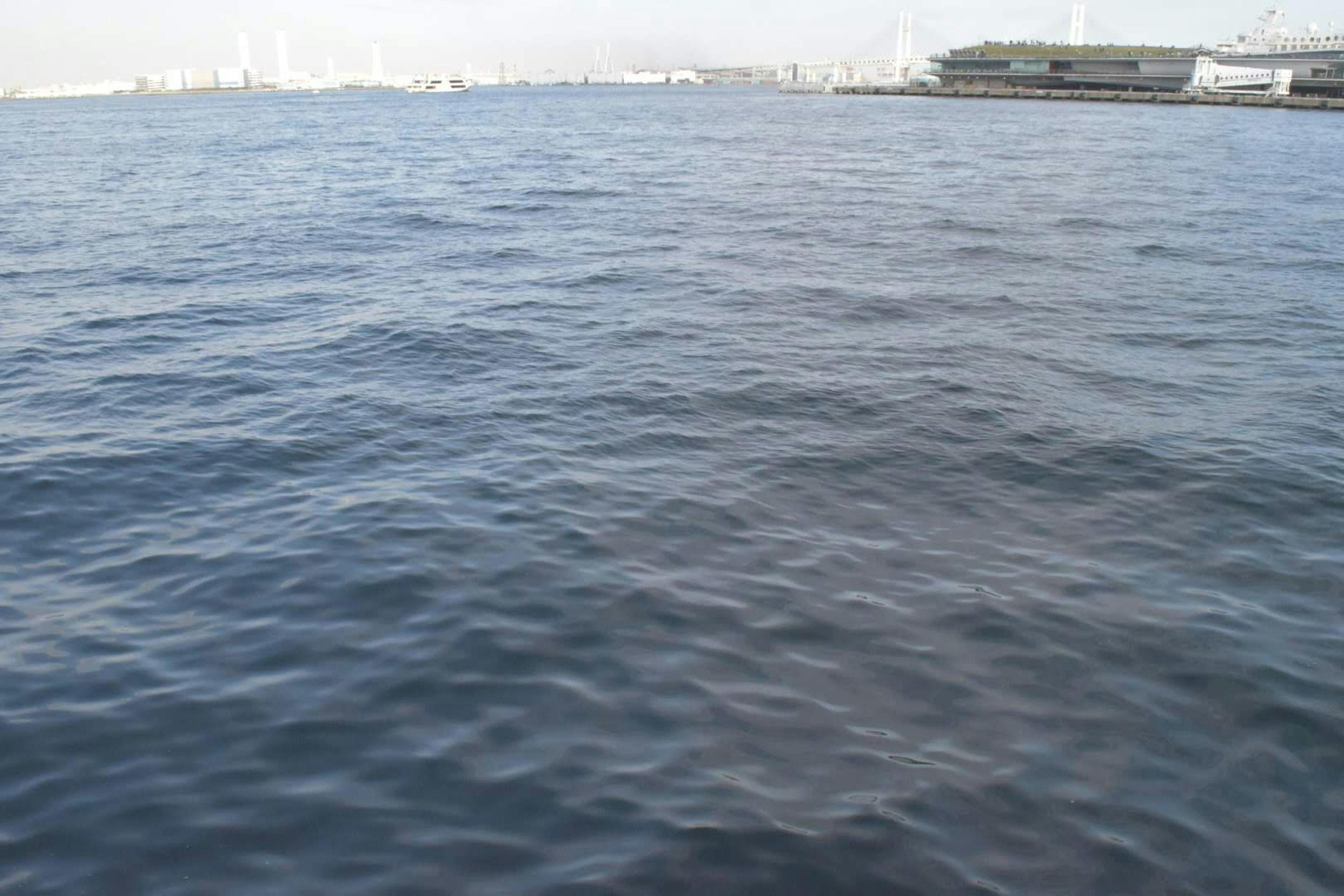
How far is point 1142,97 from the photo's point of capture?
118812 millimetres

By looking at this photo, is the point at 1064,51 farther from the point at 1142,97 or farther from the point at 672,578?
the point at 672,578

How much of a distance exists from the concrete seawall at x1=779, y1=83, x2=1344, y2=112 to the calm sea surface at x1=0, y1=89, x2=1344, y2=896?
10231 centimetres

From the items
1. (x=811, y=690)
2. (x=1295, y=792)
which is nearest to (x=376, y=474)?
(x=811, y=690)

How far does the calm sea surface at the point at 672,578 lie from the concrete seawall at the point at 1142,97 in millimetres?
102312

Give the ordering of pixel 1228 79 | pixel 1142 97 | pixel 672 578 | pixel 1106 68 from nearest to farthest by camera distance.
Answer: pixel 672 578 → pixel 1142 97 → pixel 1228 79 → pixel 1106 68

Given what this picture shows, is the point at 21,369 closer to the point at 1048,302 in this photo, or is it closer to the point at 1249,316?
the point at 1048,302

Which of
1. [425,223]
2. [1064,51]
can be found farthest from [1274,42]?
[425,223]

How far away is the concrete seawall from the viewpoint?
105 meters

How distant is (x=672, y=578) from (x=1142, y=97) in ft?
429

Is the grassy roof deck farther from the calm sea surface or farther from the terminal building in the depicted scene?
the calm sea surface

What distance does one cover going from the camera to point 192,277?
22.1m

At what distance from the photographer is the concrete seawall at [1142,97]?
345ft

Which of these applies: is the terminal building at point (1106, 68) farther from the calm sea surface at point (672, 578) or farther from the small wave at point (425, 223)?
the calm sea surface at point (672, 578)

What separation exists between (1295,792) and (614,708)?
4576 millimetres
